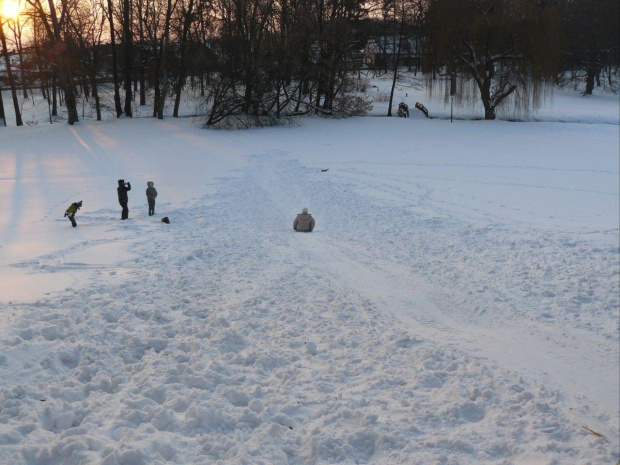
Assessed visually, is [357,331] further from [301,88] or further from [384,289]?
[301,88]

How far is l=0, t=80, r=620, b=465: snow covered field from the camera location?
14.2 feet

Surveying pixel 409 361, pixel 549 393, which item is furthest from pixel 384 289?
pixel 549 393

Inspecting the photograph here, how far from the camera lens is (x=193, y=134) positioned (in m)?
30.6

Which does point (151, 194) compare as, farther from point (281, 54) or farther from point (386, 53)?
point (386, 53)

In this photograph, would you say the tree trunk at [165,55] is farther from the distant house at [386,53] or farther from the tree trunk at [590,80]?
the tree trunk at [590,80]

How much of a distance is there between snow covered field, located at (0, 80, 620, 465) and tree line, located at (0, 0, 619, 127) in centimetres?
1604

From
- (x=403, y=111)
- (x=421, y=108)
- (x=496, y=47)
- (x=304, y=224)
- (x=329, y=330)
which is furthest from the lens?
(x=421, y=108)

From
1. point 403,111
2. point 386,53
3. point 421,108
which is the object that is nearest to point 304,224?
point 403,111

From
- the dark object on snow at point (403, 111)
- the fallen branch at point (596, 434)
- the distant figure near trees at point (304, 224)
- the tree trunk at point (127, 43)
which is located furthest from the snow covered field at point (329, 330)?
the tree trunk at point (127, 43)

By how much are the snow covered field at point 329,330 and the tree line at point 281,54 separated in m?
16.0

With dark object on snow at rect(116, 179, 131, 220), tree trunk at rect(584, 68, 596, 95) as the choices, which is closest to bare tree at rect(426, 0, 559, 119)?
tree trunk at rect(584, 68, 596, 95)

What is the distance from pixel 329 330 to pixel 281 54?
1115 inches

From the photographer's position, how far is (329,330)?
6.68 metres

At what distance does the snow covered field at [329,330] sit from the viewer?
4.34 metres
